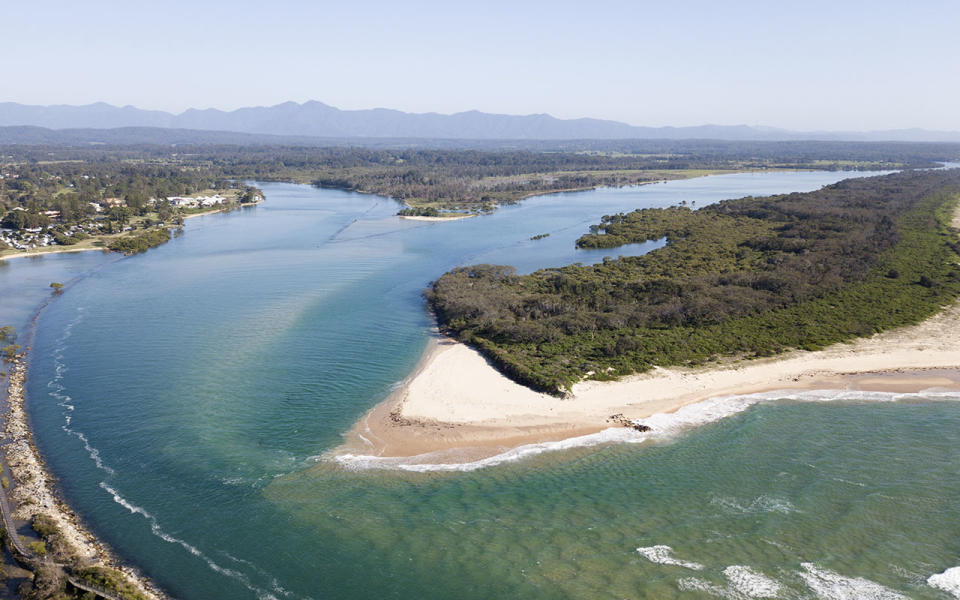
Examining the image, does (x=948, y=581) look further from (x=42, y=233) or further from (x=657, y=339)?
(x=42, y=233)

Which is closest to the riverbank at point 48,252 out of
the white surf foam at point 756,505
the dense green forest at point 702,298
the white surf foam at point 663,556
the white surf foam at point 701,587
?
the dense green forest at point 702,298

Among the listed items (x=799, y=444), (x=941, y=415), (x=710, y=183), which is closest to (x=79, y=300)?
(x=799, y=444)

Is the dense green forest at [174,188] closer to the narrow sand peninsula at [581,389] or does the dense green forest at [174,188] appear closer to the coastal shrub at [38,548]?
the narrow sand peninsula at [581,389]

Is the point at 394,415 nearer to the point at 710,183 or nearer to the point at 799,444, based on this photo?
the point at 799,444

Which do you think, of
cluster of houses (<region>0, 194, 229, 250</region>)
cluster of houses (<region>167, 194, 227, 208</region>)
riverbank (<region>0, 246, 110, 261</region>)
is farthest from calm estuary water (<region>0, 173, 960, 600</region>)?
cluster of houses (<region>167, 194, 227, 208</region>)

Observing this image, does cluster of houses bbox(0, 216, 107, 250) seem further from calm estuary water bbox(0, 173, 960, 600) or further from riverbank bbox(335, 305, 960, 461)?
riverbank bbox(335, 305, 960, 461)

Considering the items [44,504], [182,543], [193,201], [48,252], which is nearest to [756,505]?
[182,543]
